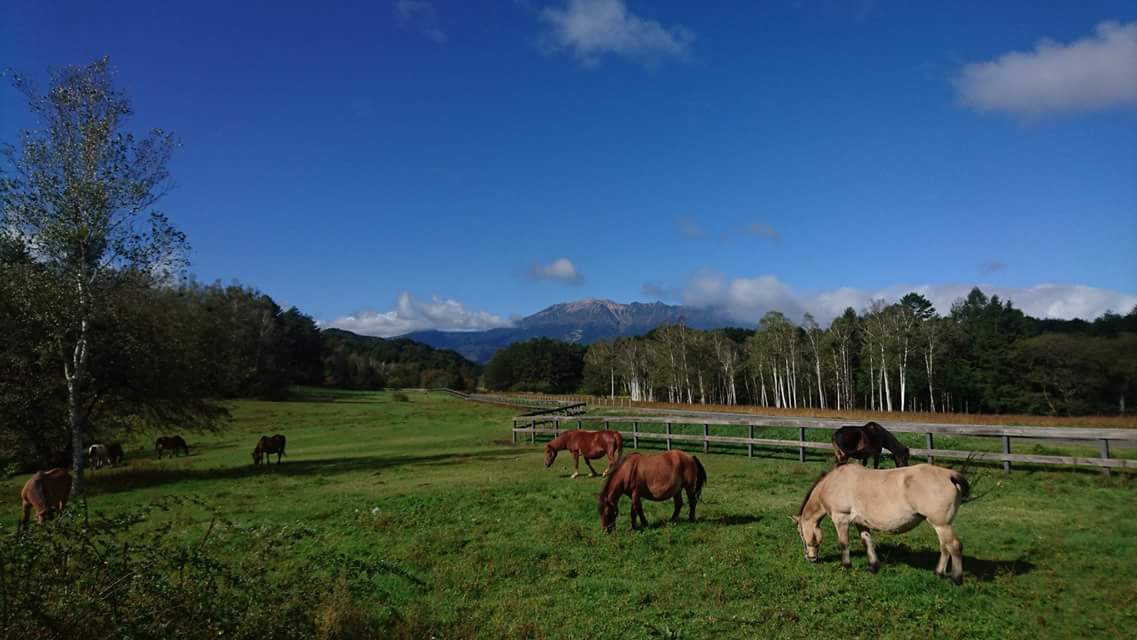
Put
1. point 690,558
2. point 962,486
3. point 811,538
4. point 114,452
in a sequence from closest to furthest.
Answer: point 962,486, point 811,538, point 690,558, point 114,452

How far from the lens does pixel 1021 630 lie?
5867 millimetres

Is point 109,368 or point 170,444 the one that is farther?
point 170,444

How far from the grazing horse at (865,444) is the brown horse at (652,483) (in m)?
5.41

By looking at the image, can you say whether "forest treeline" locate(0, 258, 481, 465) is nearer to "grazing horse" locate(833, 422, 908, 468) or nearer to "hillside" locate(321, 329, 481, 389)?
"grazing horse" locate(833, 422, 908, 468)

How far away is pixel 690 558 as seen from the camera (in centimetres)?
838

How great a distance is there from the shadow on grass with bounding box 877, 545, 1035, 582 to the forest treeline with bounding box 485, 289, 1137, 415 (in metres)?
50.9

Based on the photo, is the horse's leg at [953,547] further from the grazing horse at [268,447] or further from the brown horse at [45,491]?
the grazing horse at [268,447]

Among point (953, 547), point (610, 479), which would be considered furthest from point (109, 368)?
point (953, 547)

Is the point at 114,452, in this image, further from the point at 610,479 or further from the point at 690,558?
the point at 690,558

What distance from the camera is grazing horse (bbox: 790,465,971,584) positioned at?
6.88m

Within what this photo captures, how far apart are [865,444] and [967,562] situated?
21.0 feet

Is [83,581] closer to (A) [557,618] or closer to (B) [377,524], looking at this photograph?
(A) [557,618]

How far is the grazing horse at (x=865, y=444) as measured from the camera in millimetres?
13545

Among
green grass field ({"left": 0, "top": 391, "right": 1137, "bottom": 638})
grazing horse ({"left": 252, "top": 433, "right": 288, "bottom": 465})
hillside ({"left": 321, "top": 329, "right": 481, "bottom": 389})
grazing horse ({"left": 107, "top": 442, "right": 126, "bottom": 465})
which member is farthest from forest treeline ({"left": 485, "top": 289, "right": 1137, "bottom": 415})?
grazing horse ({"left": 107, "top": 442, "right": 126, "bottom": 465})
